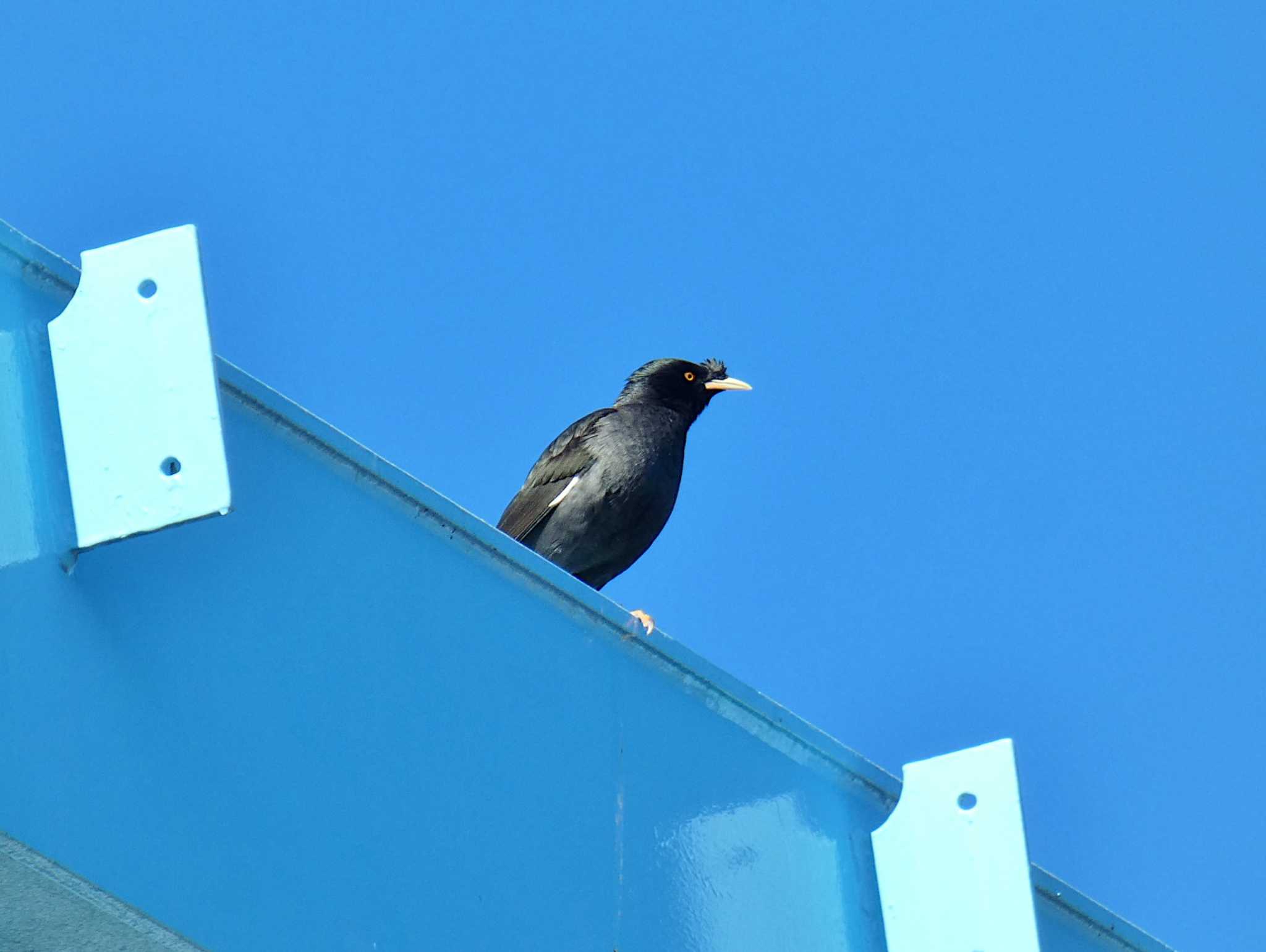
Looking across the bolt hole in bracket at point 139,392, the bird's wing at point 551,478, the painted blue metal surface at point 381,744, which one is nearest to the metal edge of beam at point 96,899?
the painted blue metal surface at point 381,744

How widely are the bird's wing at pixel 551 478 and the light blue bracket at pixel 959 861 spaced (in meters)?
3.73

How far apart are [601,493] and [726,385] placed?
4.27 ft

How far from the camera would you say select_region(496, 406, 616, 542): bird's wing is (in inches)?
267

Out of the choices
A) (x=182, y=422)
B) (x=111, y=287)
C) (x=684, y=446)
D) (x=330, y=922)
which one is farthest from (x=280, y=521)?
(x=684, y=446)

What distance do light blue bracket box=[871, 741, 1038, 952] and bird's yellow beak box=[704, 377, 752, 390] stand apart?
4776 millimetres

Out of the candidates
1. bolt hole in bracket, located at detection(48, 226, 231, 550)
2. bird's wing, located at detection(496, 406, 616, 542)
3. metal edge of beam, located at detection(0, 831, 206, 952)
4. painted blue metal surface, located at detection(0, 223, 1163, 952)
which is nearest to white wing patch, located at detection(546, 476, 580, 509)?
bird's wing, located at detection(496, 406, 616, 542)

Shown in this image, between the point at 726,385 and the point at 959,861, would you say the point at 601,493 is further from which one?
the point at 959,861

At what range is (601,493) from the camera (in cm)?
674

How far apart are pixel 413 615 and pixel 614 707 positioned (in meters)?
0.40

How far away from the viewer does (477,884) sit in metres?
2.74

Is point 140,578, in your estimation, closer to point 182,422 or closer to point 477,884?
point 182,422

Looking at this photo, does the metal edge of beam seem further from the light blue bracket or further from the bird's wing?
the bird's wing

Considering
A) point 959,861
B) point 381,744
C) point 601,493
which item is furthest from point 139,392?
point 601,493

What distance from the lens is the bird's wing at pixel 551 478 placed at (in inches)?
267
